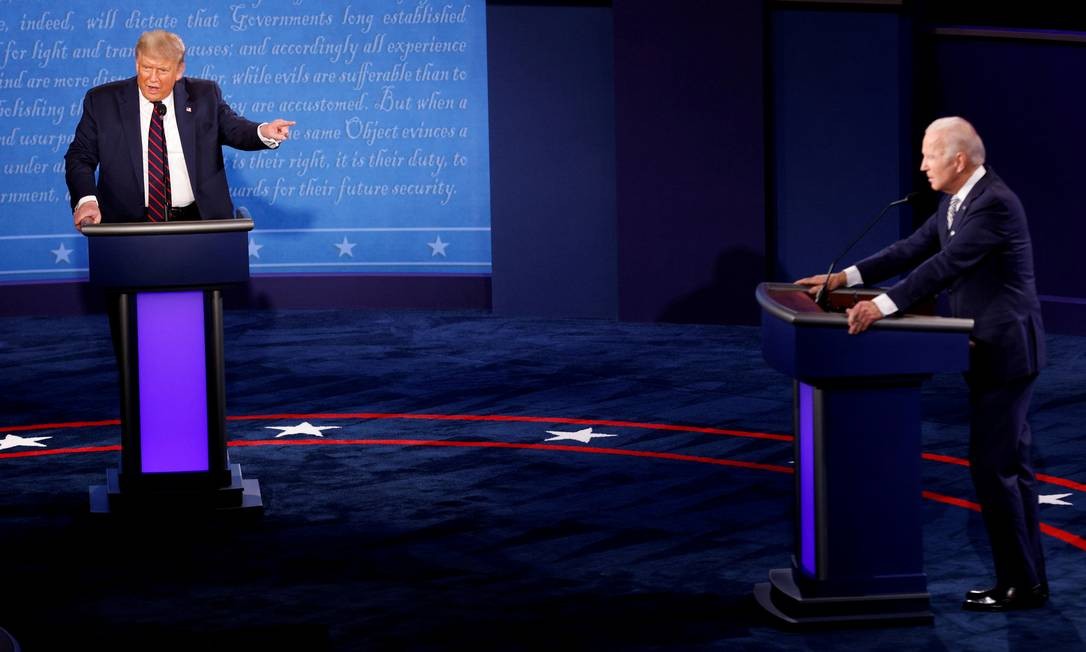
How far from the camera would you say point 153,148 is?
654 centimetres

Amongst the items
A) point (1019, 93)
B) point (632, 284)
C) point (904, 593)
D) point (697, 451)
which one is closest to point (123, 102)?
point (697, 451)

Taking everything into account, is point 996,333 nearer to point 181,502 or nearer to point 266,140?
point 266,140

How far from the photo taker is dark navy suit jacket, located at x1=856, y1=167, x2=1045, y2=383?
5.01m

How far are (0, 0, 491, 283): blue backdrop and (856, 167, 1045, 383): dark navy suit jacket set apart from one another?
7054mm

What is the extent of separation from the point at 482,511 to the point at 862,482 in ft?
6.19

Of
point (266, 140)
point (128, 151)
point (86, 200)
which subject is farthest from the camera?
point (266, 140)

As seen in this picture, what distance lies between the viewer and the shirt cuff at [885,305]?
16.0 feet

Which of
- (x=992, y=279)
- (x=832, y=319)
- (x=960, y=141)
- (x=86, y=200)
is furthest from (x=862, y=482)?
(x=86, y=200)

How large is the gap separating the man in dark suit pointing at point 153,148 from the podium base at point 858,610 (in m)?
2.74

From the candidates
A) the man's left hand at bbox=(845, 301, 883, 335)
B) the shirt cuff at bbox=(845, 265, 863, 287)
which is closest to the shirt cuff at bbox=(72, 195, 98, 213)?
the shirt cuff at bbox=(845, 265, 863, 287)

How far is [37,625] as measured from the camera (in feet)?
17.0

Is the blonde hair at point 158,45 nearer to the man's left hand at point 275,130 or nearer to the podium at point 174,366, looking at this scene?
the man's left hand at point 275,130

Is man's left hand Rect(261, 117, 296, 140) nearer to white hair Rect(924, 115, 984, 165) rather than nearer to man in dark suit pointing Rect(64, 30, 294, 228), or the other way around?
man in dark suit pointing Rect(64, 30, 294, 228)

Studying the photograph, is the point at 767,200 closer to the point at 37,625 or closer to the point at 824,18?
the point at 824,18
